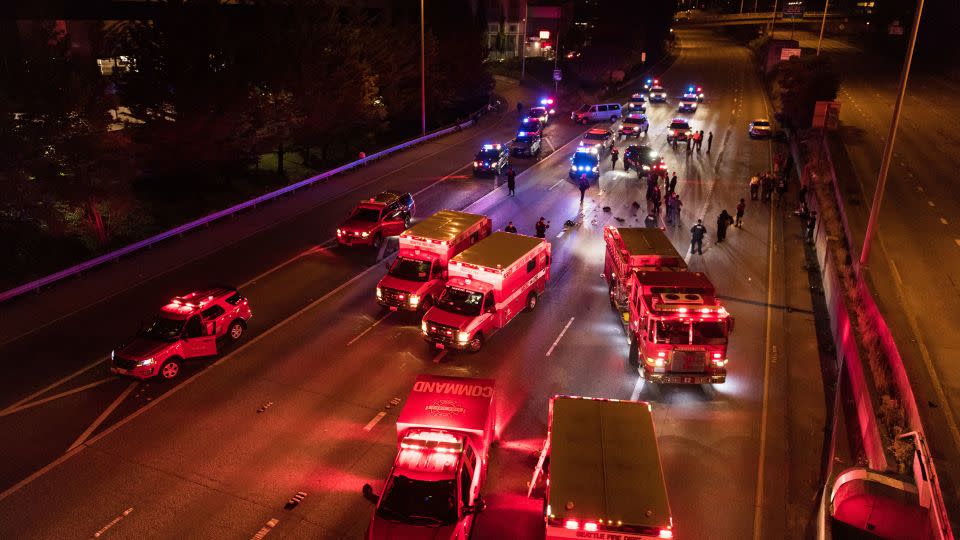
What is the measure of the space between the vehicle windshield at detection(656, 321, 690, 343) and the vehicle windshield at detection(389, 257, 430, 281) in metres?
8.71

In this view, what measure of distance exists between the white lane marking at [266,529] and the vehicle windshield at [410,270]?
10.8 meters

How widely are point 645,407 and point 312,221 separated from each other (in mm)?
23979

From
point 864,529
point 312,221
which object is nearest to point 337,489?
point 864,529

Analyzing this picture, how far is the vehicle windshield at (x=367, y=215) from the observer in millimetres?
29328

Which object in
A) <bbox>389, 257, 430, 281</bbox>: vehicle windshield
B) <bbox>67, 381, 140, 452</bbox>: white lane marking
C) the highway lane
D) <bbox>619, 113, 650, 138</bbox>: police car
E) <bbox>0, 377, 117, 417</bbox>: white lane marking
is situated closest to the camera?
<bbox>67, 381, 140, 452</bbox>: white lane marking

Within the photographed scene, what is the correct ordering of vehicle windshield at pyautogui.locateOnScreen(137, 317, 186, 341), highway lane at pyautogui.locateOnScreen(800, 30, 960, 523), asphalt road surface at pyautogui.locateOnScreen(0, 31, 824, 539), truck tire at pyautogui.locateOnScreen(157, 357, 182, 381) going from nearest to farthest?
asphalt road surface at pyautogui.locateOnScreen(0, 31, 824, 539), highway lane at pyautogui.locateOnScreen(800, 30, 960, 523), truck tire at pyautogui.locateOnScreen(157, 357, 182, 381), vehicle windshield at pyautogui.locateOnScreen(137, 317, 186, 341)

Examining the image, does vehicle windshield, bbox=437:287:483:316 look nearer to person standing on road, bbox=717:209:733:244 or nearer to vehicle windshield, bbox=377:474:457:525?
vehicle windshield, bbox=377:474:457:525

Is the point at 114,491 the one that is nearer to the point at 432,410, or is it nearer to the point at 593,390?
the point at 432,410

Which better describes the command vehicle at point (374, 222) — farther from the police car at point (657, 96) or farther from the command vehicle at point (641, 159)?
the police car at point (657, 96)

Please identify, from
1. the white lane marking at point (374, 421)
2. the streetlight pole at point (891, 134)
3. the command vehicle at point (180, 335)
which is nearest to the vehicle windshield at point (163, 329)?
the command vehicle at point (180, 335)

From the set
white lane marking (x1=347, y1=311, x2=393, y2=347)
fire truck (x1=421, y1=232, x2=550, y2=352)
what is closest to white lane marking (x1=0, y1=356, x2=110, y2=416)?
white lane marking (x1=347, y1=311, x2=393, y2=347)

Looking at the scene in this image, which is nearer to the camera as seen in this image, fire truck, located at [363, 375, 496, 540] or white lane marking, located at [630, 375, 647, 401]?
fire truck, located at [363, 375, 496, 540]

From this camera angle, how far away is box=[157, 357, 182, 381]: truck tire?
18344 millimetres

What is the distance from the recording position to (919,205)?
3222cm
